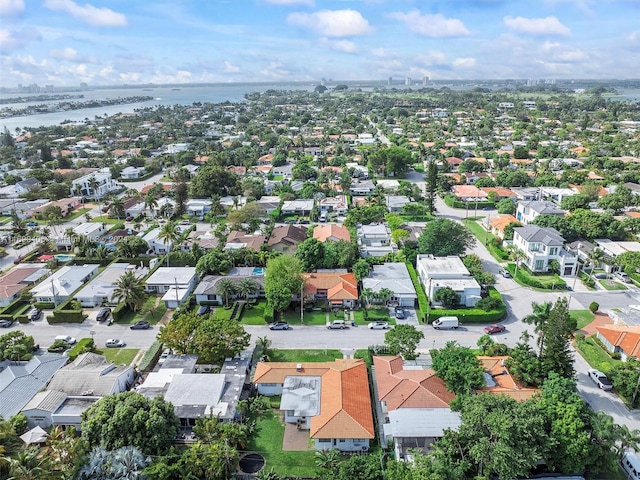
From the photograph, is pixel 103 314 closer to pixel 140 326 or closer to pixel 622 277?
pixel 140 326

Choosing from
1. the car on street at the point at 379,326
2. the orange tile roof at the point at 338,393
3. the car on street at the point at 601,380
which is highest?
the orange tile roof at the point at 338,393

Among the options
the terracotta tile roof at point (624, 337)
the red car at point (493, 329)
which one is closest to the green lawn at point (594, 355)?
the terracotta tile roof at point (624, 337)

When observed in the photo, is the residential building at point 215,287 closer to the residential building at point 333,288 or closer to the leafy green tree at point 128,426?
the residential building at point 333,288

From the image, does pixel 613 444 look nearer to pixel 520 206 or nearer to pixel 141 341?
pixel 141 341

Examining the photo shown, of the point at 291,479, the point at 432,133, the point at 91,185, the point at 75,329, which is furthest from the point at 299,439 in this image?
the point at 432,133

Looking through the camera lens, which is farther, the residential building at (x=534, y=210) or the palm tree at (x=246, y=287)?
the residential building at (x=534, y=210)

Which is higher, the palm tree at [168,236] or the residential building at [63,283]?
the palm tree at [168,236]

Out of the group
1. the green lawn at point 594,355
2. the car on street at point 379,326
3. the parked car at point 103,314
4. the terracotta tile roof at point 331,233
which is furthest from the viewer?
the terracotta tile roof at point 331,233
